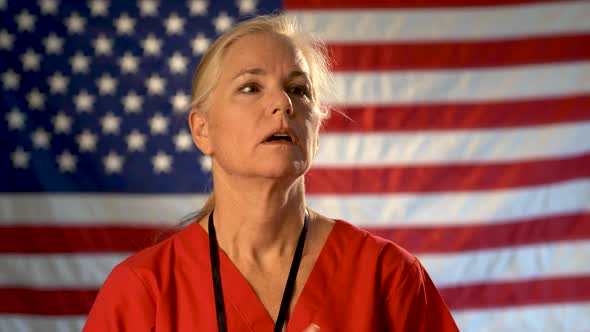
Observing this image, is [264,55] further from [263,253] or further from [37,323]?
[37,323]

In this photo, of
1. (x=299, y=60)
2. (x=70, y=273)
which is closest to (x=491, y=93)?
(x=299, y=60)

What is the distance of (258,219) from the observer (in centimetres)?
148

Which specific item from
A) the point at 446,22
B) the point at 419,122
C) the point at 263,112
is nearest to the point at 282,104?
the point at 263,112

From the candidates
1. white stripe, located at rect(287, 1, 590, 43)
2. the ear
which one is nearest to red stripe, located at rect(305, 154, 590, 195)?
white stripe, located at rect(287, 1, 590, 43)

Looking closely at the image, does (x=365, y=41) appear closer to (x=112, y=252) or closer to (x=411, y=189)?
(x=411, y=189)

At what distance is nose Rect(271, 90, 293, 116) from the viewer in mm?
1404

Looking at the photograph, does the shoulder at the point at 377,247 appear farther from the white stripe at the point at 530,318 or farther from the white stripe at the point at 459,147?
the white stripe at the point at 530,318

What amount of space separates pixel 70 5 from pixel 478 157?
1.58 meters

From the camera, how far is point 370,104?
2777 mm

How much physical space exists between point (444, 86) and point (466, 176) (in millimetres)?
342

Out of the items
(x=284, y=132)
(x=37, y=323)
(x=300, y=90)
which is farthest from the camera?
(x=37, y=323)

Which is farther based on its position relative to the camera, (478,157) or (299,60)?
(478,157)

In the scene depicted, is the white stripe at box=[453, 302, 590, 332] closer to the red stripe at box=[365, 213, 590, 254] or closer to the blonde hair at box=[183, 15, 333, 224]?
the red stripe at box=[365, 213, 590, 254]

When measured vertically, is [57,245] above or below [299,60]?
below
